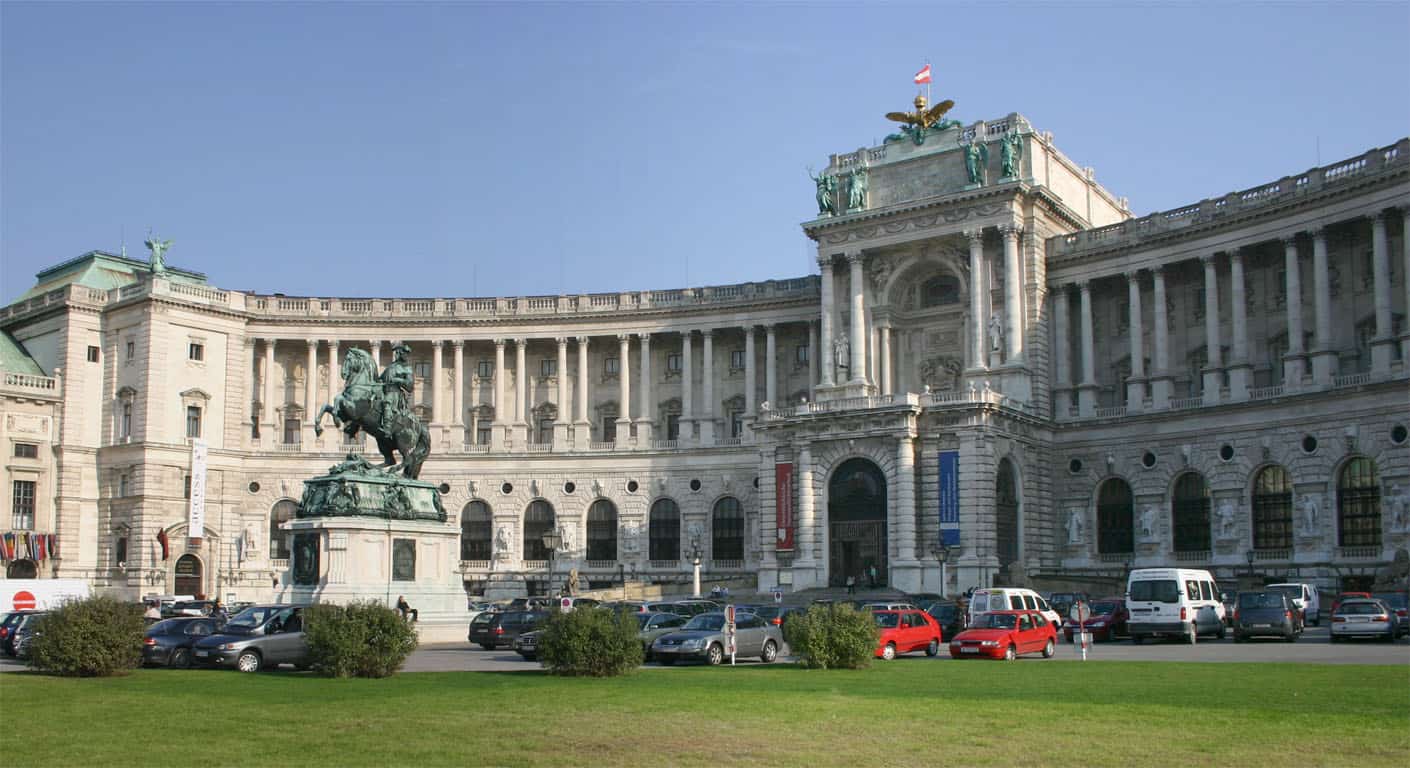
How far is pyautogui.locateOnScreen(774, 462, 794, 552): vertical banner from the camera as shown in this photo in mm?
73812

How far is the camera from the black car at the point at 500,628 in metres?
42.3

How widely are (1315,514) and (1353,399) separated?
→ 5.46 m

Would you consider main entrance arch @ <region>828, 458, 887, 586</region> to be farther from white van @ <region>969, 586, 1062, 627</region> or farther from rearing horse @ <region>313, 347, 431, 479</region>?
rearing horse @ <region>313, 347, 431, 479</region>

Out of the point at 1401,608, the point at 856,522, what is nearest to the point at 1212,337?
the point at 856,522

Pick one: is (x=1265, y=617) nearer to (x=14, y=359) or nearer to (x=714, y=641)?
(x=714, y=641)

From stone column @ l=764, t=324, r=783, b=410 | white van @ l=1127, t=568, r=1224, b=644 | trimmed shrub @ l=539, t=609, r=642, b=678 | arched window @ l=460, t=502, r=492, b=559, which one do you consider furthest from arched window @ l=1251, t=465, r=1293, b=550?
trimmed shrub @ l=539, t=609, r=642, b=678

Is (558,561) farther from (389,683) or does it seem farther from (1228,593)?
(389,683)

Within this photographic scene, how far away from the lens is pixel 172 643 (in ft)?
116

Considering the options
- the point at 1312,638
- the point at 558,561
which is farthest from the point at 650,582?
the point at 1312,638

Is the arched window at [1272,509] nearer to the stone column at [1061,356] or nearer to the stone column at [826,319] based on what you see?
the stone column at [1061,356]

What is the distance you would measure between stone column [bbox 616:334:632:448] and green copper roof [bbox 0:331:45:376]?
34.5 m

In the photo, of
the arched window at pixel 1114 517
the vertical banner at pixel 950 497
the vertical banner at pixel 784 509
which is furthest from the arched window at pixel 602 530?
the arched window at pixel 1114 517

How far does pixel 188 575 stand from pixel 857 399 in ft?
132

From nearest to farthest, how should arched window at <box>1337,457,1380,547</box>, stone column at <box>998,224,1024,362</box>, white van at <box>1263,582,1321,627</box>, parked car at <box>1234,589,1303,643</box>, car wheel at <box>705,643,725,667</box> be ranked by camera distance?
1. car wheel at <box>705,643,725,667</box>
2. parked car at <box>1234,589,1303,643</box>
3. white van at <box>1263,582,1321,627</box>
4. arched window at <box>1337,457,1380,547</box>
5. stone column at <box>998,224,1024,362</box>
